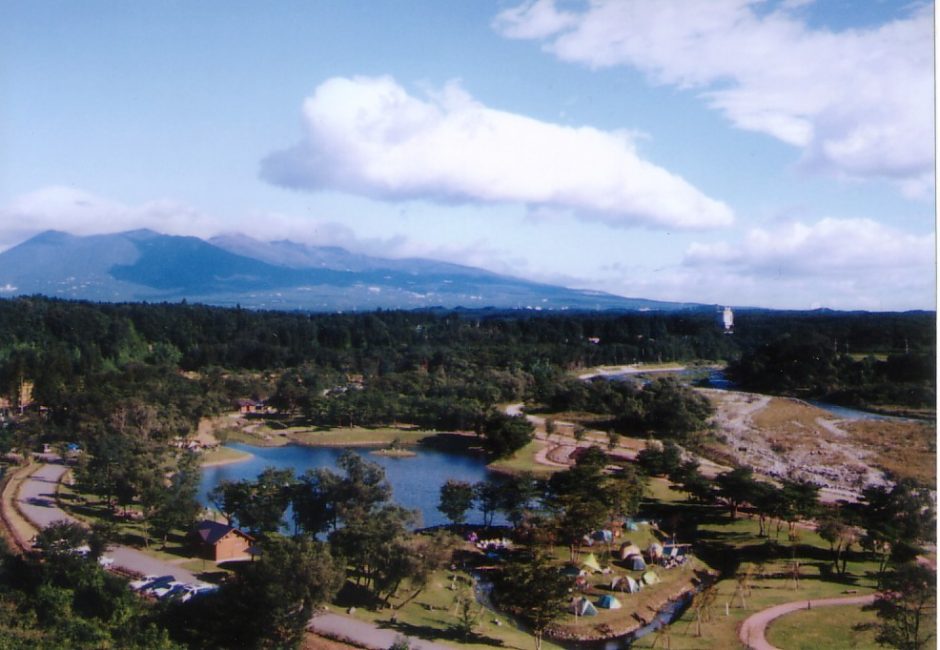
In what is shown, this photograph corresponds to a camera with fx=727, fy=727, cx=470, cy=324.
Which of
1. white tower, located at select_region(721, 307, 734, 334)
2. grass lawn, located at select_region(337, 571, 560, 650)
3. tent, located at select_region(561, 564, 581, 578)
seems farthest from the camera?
white tower, located at select_region(721, 307, 734, 334)

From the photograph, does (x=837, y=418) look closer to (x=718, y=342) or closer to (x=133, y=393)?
(x=718, y=342)

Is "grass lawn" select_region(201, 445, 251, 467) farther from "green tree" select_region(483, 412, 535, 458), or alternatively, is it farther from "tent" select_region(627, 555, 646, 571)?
"tent" select_region(627, 555, 646, 571)

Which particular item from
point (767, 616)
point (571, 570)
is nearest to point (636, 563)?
point (571, 570)

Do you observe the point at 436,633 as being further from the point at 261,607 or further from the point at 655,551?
the point at 655,551

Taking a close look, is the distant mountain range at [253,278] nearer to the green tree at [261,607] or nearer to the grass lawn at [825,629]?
the grass lawn at [825,629]

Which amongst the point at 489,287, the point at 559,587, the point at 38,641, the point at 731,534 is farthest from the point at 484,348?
the point at 489,287

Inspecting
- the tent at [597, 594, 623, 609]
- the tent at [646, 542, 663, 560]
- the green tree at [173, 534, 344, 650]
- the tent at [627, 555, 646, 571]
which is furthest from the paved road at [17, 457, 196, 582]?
the tent at [646, 542, 663, 560]

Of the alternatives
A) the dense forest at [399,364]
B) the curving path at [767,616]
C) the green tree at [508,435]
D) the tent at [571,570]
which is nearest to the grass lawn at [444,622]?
the tent at [571,570]
